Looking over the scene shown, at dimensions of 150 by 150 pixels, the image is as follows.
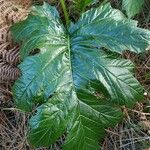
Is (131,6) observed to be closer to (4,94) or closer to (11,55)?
(11,55)

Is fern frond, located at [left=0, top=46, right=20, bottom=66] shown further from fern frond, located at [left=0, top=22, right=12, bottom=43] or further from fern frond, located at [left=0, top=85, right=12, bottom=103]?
fern frond, located at [left=0, top=85, right=12, bottom=103]

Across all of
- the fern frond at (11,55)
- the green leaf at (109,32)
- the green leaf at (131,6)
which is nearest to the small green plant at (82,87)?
the green leaf at (109,32)

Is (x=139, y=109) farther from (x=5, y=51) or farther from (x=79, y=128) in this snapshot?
(x=5, y=51)

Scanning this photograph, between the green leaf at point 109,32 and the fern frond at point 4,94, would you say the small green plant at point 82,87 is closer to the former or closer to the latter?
the green leaf at point 109,32

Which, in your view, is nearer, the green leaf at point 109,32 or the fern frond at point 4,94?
the green leaf at point 109,32

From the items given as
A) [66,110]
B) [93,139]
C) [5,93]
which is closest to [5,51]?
[5,93]

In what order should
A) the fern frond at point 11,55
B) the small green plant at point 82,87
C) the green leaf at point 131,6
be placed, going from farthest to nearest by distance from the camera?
the fern frond at point 11,55 < the green leaf at point 131,6 < the small green plant at point 82,87

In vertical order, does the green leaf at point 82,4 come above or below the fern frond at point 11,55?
above

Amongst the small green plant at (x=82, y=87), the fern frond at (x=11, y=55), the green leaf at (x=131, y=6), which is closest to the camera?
the small green plant at (x=82, y=87)

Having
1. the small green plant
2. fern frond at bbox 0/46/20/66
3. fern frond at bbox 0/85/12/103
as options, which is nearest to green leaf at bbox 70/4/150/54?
the small green plant

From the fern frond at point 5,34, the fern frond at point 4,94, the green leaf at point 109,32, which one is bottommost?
the fern frond at point 4,94
